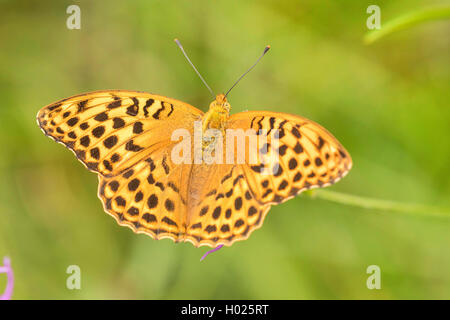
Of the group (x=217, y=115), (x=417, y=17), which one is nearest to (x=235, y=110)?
(x=217, y=115)

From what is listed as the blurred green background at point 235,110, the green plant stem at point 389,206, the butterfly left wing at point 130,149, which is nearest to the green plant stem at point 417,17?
the green plant stem at point 389,206

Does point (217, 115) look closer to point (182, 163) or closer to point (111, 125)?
point (182, 163)

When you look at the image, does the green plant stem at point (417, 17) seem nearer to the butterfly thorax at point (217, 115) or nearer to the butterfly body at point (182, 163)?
the butterfly body at point (182, 163)

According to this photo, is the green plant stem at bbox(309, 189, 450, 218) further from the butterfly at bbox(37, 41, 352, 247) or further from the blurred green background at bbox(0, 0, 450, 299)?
the blurred green background at bbox(0, 0, 450, 299)

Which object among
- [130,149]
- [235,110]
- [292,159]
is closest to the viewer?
[292,159]

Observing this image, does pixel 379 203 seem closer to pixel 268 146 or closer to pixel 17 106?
pixel 268 146

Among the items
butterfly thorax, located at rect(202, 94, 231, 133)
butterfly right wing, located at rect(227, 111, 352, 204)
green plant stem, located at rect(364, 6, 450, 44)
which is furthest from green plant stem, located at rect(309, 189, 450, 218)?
green plant stem, located at rect(364, 6, 450, 44)
